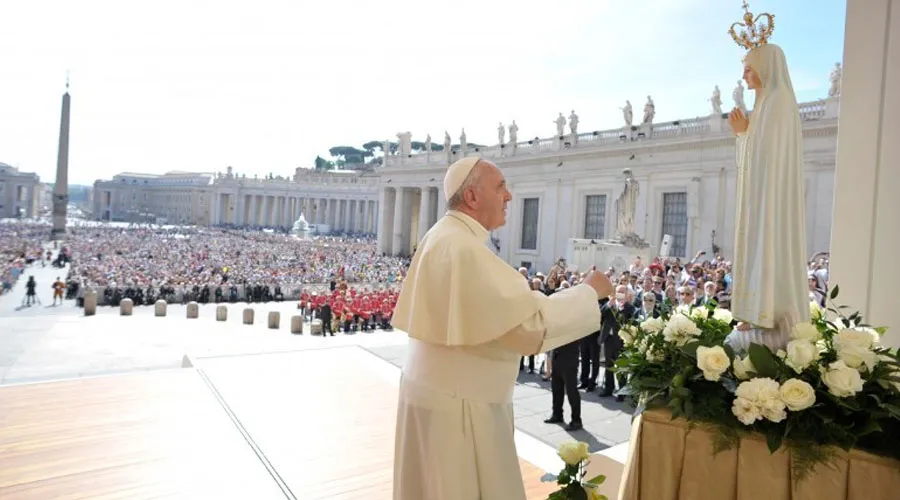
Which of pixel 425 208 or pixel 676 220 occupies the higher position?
pixel 425 208

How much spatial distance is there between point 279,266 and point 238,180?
70.6 meters

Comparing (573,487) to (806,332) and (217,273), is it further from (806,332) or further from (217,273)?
(217,273)

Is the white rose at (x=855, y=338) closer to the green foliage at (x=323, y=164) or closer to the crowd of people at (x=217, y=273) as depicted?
the crowd of people at (x=217, y=273)

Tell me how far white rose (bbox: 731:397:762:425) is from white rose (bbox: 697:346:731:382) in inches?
5.7

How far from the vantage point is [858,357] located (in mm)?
2332

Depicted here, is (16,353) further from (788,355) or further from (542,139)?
(542,139)

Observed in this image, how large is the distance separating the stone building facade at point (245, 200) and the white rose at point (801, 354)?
75920mm

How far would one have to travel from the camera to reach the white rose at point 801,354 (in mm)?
2340

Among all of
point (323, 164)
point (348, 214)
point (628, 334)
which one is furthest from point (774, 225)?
point (323, 164)

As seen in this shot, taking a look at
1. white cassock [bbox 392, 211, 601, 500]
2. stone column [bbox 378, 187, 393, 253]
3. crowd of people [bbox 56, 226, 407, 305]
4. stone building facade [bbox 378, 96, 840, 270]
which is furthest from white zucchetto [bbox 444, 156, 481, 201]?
stone column [bbox 378, 187, 393, 253]

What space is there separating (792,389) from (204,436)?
5.01 m

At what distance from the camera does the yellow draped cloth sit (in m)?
2.16

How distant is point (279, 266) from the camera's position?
33031 millimetres

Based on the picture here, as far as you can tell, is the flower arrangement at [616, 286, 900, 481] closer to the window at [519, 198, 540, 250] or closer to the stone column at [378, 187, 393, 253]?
the window at [519, 198, 540, 250]
